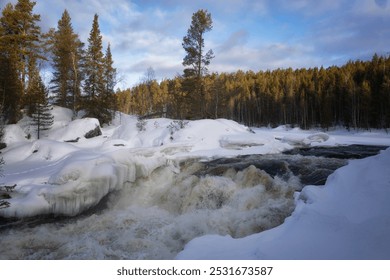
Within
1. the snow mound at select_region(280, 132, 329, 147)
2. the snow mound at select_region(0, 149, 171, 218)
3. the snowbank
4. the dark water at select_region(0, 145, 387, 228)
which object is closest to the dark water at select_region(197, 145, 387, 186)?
the dark water at select_region(0, 145, 387, 228)

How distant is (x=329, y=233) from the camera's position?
429cm

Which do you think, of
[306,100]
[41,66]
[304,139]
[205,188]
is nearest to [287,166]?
[205,188]

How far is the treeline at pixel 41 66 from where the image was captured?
21484mm

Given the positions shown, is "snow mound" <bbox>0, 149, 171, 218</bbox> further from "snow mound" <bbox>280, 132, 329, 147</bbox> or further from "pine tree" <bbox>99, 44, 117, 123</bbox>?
"pine tree" <bbox>99, 44, 117, 123</bbox>

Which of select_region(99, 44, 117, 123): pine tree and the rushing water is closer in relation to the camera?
the rushing water

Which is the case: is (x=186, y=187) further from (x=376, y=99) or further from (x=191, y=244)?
(x=376, y=99)

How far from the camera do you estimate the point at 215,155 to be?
14.7 metres

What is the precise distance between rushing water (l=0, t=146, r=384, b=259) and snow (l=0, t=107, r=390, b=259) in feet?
0.31

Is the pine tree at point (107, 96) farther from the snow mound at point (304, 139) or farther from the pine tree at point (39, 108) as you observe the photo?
the snow mound at point (304, 139)

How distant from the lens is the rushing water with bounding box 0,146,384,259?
645cm

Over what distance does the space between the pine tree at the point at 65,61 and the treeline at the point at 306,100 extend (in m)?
11.0

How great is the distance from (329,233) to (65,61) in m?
34.8

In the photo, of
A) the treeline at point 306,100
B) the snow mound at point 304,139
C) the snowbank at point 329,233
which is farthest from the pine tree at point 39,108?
the snowbank at point 329,233

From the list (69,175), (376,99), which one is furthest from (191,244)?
(376,99)
